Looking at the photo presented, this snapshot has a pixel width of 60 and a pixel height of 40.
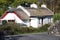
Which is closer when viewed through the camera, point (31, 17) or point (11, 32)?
point (11, 32)

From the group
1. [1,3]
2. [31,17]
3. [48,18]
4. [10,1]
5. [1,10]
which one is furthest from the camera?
[10,1]

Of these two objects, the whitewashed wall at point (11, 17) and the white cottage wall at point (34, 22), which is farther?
the white cottage wall at point (34, 22)

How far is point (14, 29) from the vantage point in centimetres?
3738

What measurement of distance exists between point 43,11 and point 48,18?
5.31 feet

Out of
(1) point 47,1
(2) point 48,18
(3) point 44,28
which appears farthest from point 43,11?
(1) point 47,1

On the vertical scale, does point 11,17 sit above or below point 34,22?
above

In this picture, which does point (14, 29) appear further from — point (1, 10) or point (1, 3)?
point (1, 3)

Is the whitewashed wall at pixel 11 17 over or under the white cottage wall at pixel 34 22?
over

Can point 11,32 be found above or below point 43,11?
below

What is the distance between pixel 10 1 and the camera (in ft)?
220

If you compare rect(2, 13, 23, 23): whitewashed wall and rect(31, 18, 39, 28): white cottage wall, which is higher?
rect(2, 13, 23, 23): whitewashed wall

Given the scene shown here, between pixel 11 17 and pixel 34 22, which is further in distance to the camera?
pixel 34 22

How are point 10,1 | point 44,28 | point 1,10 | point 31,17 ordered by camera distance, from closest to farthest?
point 44,28 → point 31,17 → point 1,10 → point 10,1

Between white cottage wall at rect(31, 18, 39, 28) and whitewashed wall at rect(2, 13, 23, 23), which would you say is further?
white cottage wall at rect(31, 18, 39, 28)
